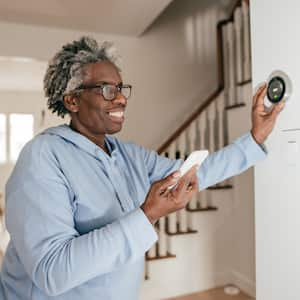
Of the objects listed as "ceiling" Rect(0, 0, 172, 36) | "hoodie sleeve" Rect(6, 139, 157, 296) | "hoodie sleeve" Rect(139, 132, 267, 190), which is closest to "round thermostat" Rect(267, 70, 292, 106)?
"hoodie sleeve" Rect(139, 132, 267, 190)

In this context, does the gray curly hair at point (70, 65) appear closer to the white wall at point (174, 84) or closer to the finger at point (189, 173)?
the finger at point (189, 173)

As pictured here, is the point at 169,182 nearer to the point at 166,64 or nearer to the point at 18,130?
the point at 166,64

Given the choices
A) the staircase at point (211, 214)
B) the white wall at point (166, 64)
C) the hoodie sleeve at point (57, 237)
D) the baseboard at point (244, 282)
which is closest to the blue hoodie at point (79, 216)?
the hoodie sleeve at point (57, 237)

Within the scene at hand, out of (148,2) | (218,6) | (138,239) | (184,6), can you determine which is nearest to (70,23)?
(148,2)

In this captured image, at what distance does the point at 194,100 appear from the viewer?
3.63 m

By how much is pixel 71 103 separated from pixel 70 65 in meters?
0.12

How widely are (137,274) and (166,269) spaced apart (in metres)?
1.82

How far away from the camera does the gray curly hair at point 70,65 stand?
1.01 meters

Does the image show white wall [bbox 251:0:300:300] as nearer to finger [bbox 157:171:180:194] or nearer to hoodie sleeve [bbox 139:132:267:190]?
hoodie sleeve [bbox 139:132:267:190]

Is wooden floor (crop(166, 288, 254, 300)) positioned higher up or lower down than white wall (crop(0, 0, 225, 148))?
lower down

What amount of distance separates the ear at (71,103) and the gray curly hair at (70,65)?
0.05ft

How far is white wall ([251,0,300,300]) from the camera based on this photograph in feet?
3.16

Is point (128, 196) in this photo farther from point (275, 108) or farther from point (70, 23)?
point (70, 23)

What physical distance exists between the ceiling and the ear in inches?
66.7
